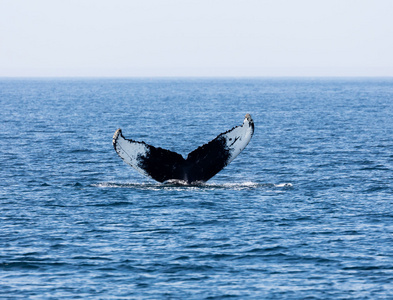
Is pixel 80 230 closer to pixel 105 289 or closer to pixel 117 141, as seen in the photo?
pixel 117 141

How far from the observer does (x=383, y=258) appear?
1673 centimetres

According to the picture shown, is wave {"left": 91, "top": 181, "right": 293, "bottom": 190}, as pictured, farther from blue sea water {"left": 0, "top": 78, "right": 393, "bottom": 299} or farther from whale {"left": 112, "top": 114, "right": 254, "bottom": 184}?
whale {"left": 112, "top": 114, "right": 254, "bottom": 184}

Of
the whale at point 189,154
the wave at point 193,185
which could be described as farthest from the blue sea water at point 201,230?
the whale at point 189,154

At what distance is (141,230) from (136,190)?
17.4ft

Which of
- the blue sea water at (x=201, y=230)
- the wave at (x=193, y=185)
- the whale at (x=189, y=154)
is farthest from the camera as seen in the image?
the wave at (x=193, y=185)

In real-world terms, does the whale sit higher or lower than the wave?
higher

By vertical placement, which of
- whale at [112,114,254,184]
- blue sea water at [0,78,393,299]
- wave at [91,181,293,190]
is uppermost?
whale at [112,114,254,184]

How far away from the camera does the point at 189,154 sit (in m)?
21.0

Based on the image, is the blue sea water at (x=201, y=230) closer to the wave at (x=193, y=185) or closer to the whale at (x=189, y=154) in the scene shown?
the wave at (x=193, y=185)

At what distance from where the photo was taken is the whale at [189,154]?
20.4m

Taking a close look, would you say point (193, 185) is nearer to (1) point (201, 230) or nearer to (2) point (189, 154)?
(2) point (189, 154)

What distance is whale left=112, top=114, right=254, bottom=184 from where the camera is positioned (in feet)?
66.8

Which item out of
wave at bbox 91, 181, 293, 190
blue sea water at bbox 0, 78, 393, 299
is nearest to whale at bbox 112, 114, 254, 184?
blue sea water at bbox 0, 78, 393, 299

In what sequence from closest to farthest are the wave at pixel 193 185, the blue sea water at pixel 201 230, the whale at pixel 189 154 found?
the blue sea water at pixel 201 230 < the whale at pixel 189 154 < the wave at pixel 193 185
